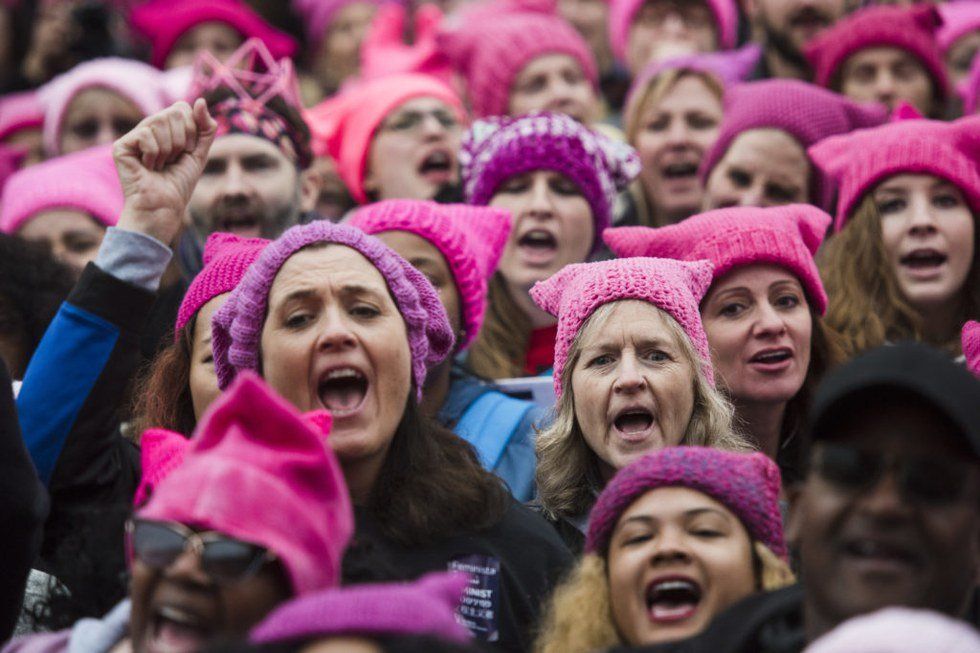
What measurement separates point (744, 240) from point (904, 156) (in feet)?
3.51

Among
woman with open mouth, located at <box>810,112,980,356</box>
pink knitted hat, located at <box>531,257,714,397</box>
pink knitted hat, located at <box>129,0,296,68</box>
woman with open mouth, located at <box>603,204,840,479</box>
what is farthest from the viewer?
pink knitted hat, located at <box>129,0,296,68</box>

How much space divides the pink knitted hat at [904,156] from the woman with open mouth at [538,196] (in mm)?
907

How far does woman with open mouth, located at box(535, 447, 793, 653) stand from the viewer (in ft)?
14.9

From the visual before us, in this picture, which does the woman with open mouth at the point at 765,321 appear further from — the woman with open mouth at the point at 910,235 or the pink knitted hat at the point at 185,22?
the pink knitted hat at the point at 185,22

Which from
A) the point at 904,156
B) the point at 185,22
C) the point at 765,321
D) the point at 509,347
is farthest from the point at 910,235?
the point at 185,22

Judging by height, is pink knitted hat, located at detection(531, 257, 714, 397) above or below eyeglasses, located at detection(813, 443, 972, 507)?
above

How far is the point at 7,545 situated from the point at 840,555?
201cm

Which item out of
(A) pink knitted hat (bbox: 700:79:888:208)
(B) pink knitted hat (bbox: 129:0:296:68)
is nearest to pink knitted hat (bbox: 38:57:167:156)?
(B) pink knitted hat (bbox: 129:0:296:68)

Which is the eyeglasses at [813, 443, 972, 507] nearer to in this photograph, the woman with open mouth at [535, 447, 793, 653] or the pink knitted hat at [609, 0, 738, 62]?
the woman with open mouth at [535, 447, 793, 653]

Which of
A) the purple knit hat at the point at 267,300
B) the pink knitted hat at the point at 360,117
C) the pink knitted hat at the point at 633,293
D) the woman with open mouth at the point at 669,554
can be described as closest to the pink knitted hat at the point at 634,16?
the pink knitted hat at the point at 360,117

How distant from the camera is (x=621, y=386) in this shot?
5.63 meters

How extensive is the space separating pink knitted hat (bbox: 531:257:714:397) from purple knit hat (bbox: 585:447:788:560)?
1.03 meters

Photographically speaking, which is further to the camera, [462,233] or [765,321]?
[462,233]

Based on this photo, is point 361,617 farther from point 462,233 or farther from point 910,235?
point 910,235
